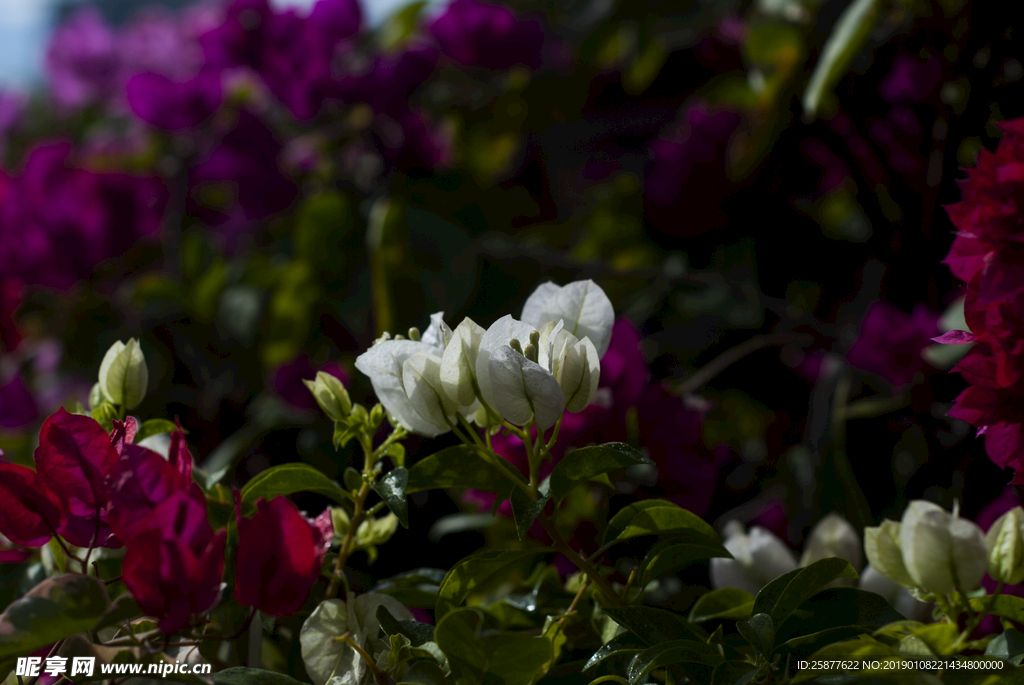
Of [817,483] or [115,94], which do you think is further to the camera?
[115,94]

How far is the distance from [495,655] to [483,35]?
0.71m

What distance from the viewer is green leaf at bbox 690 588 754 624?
0.97 ft

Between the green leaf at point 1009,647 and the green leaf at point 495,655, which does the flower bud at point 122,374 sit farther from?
the green leaf at point 1009,647

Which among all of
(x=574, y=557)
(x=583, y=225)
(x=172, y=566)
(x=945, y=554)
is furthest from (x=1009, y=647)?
(x=583, y=225)

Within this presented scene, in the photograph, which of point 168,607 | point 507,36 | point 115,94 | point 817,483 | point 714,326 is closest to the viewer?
point 168,607

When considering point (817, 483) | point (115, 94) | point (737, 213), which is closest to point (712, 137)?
point (737, 213)

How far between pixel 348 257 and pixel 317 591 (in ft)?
1.70

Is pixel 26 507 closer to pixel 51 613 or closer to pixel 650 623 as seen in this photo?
pixel 51 613

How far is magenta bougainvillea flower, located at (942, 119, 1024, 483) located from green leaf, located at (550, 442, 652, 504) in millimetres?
130

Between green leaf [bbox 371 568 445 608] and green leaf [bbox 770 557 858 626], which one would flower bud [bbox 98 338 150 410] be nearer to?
green leaf [bbox 371 568 445 608]

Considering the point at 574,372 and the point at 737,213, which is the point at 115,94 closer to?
the point at 737,213

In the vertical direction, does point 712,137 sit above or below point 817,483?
above

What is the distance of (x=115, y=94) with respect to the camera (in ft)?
5.37

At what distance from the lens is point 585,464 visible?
0.84 ft
